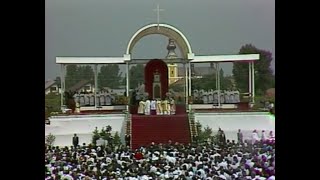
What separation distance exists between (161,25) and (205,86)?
4.33ft

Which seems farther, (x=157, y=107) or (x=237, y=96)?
(x=237, y=96)

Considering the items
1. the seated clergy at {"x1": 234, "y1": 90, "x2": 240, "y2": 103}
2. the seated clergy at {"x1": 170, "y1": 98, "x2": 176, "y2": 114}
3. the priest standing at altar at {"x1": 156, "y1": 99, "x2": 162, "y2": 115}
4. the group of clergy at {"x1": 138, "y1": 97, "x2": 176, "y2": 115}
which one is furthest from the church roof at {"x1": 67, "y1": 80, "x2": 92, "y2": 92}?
the seated clergy at {"x1": 234, "y1": 90, "x2": 240, "y2": 103}

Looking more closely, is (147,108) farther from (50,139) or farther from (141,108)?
(50,139)

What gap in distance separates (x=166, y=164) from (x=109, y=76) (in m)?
3.74

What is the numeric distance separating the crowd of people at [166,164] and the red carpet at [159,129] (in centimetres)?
83

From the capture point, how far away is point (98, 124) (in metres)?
7.60

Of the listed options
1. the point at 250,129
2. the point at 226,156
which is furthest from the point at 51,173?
the point at 250,129

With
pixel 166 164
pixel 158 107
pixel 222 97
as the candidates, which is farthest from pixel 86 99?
pixel 166 164

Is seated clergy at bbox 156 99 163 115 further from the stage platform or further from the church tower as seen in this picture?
the church tower

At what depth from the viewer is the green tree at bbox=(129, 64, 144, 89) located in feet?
27.2

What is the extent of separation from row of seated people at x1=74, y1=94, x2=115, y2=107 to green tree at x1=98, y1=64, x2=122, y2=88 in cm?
19

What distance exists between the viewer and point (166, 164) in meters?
4.68

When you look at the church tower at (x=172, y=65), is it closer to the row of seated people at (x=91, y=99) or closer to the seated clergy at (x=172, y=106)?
the seated clergy at (x=172, y=106)
